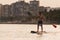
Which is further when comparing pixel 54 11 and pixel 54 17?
pixel 54 11

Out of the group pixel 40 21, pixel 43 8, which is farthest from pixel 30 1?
pixel 40 21

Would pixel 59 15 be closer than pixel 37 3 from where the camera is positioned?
Yes

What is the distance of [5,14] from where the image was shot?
99125 mm

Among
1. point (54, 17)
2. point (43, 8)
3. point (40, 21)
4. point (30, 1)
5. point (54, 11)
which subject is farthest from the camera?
point (30, 1)

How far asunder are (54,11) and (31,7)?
17772 millimetres

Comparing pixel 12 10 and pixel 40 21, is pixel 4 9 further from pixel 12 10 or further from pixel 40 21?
pixel 40 21

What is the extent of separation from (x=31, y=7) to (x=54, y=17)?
2357 cm

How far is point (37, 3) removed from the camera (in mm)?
102375

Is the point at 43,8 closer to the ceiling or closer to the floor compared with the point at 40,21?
closer to the floor

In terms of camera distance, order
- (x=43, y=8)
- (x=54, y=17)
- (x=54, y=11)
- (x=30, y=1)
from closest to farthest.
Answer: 1. (x=54, y=17)
2. (x=54, y=11)
3. (x=43, y=8)
4. (x=30, y=1)

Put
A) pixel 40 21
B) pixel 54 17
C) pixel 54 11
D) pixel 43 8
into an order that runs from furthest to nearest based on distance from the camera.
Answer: pixel 43 8, pixel 54 11, pixel 54 17, pixel 40 21

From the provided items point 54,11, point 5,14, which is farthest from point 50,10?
point 5,14

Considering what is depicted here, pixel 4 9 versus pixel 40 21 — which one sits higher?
pixel 40 21

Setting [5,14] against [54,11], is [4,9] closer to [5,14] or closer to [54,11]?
[5,14]
